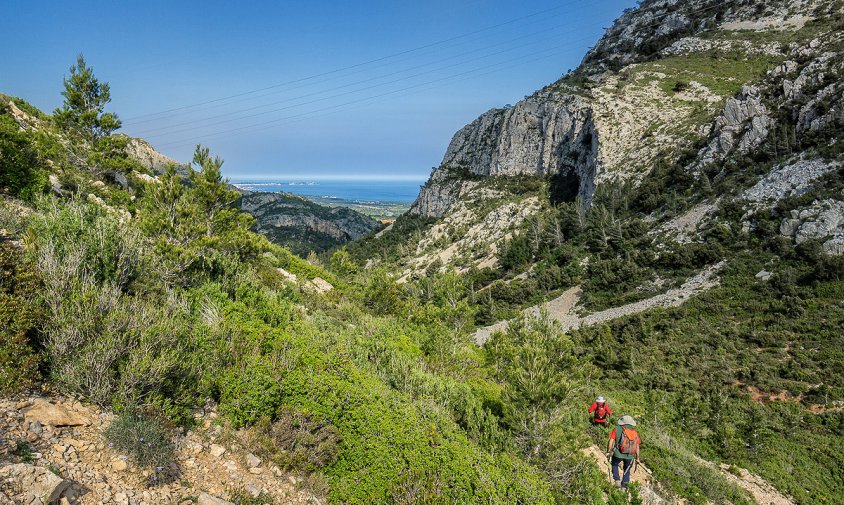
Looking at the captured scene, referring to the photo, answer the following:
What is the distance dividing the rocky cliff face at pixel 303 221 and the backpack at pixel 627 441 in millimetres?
130133

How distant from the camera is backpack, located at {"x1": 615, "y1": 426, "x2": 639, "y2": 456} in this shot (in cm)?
846

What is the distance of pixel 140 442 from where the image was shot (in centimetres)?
446

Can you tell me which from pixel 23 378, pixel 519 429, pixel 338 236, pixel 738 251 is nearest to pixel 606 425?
pixel 519 429

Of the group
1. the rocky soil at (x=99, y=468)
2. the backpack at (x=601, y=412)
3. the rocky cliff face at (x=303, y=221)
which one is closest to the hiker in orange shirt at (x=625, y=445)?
the backpack at (x=601, y=412)

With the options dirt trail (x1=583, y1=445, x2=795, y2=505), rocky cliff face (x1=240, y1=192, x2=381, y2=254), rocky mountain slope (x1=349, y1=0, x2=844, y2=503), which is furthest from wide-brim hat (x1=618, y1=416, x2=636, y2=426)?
rocky cliff face (x1=240, y1=192, x2=381, y2=254)

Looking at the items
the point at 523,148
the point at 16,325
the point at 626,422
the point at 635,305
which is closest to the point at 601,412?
the point at 626,422

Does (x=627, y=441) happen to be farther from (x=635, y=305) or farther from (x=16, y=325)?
Answer: (x=635, y=305)

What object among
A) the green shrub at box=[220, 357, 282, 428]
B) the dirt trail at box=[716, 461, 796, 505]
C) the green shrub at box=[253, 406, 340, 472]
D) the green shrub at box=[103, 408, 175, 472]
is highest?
the green shrub at box=[103, 408, 175, 472]

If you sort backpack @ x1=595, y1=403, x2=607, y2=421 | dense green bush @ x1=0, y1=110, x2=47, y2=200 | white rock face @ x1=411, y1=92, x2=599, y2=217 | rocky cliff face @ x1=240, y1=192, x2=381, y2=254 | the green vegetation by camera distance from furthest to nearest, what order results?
rocky cliff face @ x1=240, y1=192, x2=381, y2=254, white rock face @ x1=411, y1=92, x2=599, y2=217, dense green bush @ x1=0, y1=110, x2=47, y2=200, backpack @ x1=595, y1=403, x2=607, y2=421, the green vegetation

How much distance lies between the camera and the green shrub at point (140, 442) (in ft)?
14.4

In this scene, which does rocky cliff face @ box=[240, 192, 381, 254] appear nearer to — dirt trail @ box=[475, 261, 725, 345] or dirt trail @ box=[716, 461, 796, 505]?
dirt trail @ box=[475, 261, 725, 345]

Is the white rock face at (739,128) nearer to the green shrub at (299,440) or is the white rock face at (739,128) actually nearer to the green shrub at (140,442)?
the green shrub at (299,440)

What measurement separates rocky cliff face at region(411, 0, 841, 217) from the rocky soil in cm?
5141

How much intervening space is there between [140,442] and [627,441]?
9355mm
